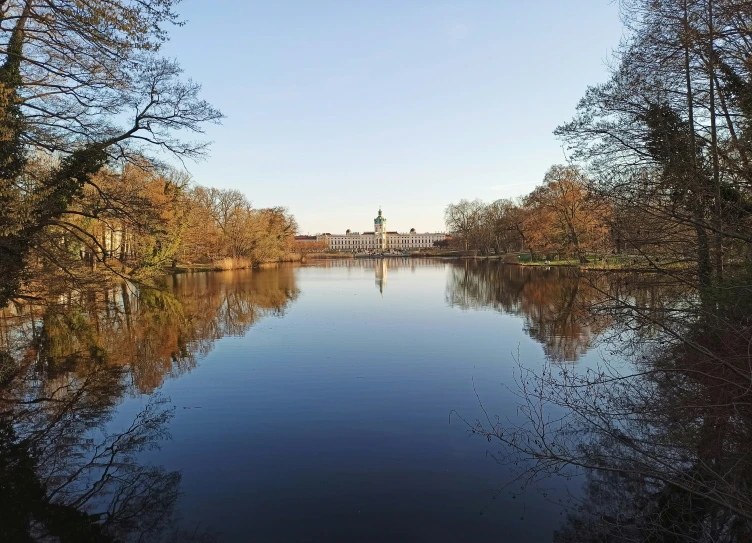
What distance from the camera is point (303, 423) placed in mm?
7707

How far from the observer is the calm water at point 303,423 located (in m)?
5.17

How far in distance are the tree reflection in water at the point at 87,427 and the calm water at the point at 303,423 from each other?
4 centimetres

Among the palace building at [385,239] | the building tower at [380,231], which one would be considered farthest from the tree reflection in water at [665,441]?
the palace building at [385,239]

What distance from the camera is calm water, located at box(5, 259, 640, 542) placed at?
5172mm

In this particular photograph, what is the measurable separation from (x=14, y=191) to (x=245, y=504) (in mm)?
7377

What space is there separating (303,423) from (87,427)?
327cm

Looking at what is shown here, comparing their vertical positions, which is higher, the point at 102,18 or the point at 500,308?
the point at 102,18

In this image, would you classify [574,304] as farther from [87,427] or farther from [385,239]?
[385,239]

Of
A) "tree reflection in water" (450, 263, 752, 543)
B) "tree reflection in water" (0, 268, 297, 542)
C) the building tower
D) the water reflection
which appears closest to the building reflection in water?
the water reflection

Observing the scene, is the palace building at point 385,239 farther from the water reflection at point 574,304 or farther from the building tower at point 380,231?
the water reflection at point 574,304

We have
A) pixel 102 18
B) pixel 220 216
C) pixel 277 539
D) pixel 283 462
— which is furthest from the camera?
pixel 220 216

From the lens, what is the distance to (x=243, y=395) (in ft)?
30.1

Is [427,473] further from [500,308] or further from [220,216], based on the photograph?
[220,216]

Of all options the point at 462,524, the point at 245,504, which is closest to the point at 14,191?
the point at 245,504
